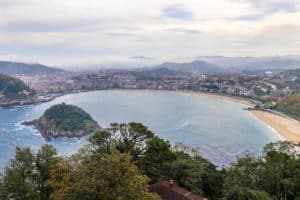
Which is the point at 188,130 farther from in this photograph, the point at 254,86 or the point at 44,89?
the point at 44,89

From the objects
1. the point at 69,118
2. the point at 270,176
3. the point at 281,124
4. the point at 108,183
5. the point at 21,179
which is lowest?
the point at 281,124

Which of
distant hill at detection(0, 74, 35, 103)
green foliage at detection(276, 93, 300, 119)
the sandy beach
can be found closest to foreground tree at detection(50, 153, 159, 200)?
the sandy beach

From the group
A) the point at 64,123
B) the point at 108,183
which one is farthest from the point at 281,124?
the point at 108,183

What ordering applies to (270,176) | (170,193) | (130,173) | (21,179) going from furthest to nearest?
(270,176) → (170,193) → (21,179) → (130,173)

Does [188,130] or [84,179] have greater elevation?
[84,179]

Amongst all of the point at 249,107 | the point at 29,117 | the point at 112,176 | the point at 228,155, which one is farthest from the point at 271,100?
the point at 112,176

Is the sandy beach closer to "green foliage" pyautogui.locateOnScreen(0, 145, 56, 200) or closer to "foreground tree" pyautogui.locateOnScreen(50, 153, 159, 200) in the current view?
"green foliage" pyautogui.locateOnScreen(0, 145, 56, 200)

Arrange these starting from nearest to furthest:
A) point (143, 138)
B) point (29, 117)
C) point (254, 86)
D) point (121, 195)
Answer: point (121, 195) → point (143, 138) → point (29, 117) → point (254, 86)

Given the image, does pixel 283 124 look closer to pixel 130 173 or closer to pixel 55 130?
pixel 55 130
